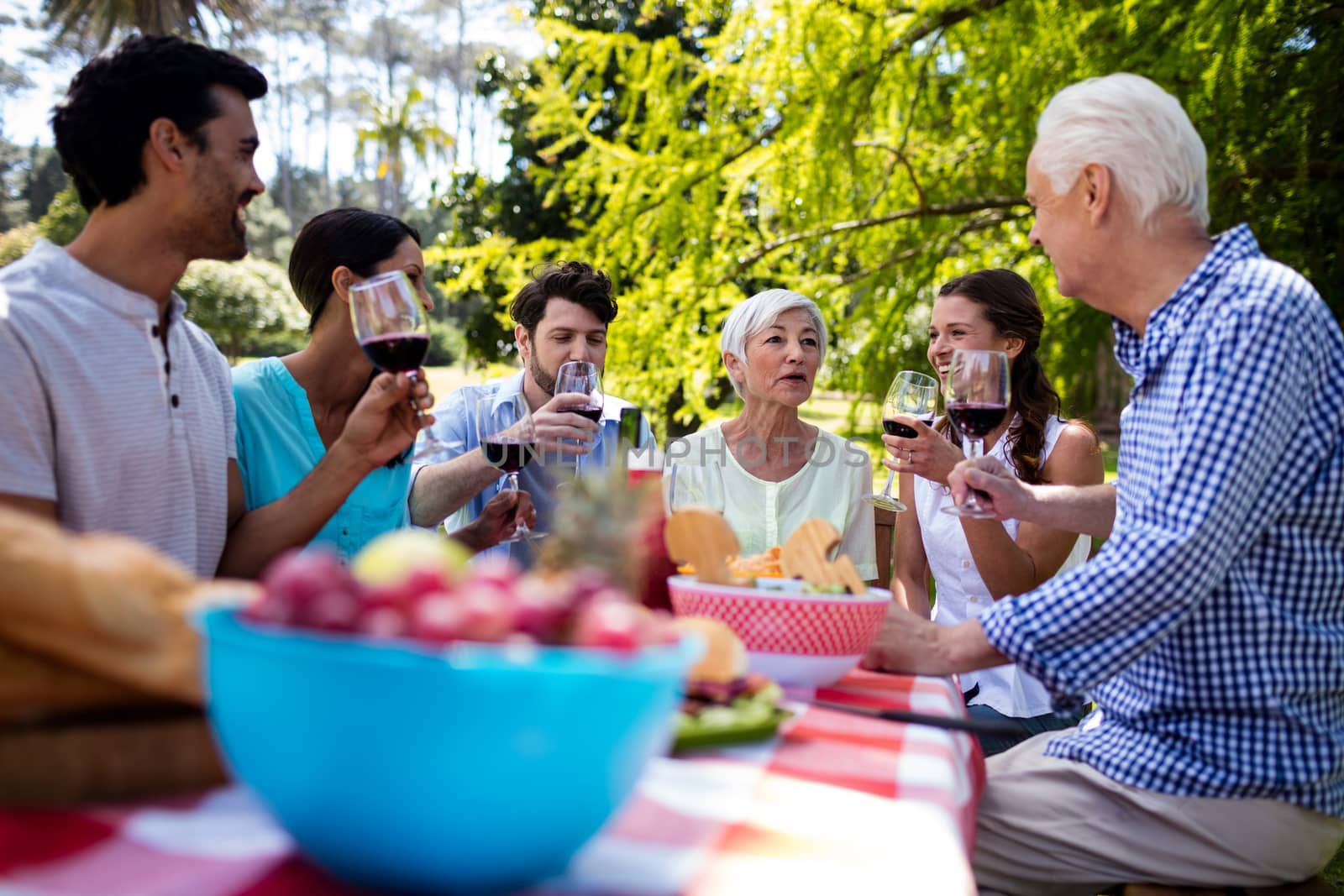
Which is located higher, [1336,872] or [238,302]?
[238,302]

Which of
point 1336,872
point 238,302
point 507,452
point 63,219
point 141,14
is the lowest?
point 1336,872

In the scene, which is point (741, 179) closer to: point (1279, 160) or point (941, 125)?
point (941, 125)

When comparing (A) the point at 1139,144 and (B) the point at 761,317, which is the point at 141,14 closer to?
(B) the point at 761,317

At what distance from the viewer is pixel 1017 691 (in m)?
3.14

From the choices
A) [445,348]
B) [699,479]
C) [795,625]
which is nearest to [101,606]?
[795,625]

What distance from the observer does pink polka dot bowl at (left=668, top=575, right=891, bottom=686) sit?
5.38ft

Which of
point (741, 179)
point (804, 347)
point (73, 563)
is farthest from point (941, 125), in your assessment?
point (73, 563)

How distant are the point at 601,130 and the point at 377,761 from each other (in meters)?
12.6

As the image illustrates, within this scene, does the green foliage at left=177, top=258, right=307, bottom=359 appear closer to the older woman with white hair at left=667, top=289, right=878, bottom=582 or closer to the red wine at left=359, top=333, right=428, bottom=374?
the older woman with white hair at left=667, top=289, right=878, bottom=582

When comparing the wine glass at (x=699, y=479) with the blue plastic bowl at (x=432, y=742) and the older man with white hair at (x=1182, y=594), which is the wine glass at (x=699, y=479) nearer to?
the older man with white hair at (x=1182, y=594)

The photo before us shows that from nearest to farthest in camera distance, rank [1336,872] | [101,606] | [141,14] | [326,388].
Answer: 1. [101,606]
2. [326,388]
3. [1336,872]
4. [141,14]

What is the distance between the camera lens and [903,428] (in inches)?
110

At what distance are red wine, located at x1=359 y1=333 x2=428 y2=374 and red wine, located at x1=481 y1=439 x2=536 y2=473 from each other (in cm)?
25

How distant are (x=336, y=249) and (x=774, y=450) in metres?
1.75
